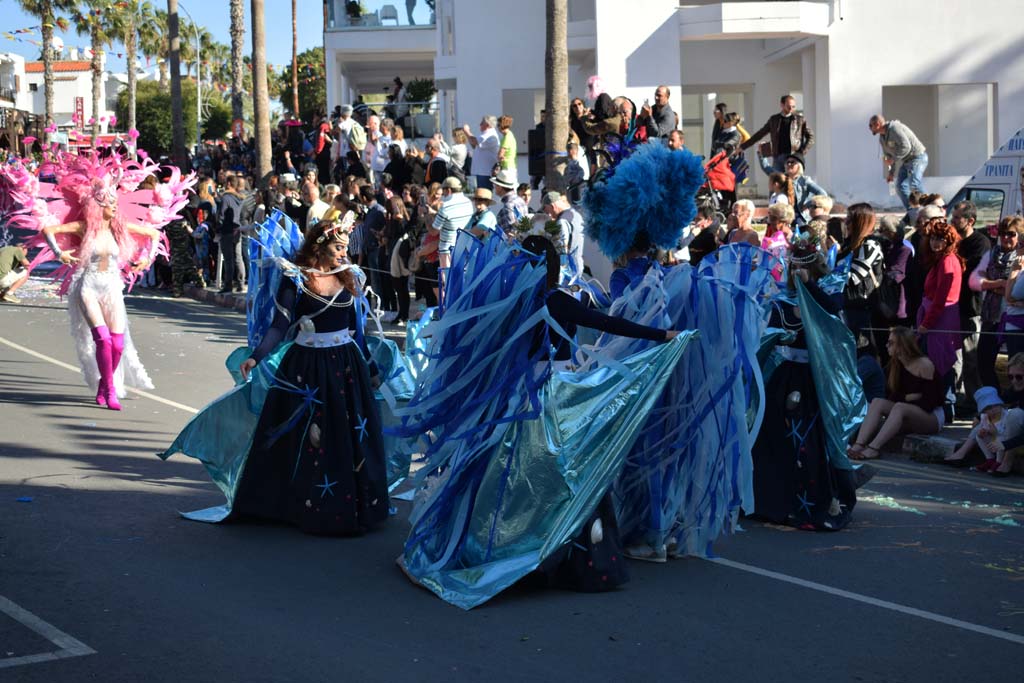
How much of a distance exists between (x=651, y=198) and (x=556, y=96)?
926 centimetres

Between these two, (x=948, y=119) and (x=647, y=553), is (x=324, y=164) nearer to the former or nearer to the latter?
(x=948, y=119)

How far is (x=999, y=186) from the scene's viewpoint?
550 inches

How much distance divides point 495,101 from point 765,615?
20.5m

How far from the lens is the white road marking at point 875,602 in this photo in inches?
237

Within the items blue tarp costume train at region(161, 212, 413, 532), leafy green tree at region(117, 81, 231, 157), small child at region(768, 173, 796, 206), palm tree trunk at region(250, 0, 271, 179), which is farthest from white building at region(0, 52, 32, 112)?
blue tarp costume train at region(161, 212, 413, 532)

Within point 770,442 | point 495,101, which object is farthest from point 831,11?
point 770,442

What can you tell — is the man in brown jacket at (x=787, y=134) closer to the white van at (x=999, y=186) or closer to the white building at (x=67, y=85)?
the white van at (x=999, y=186)

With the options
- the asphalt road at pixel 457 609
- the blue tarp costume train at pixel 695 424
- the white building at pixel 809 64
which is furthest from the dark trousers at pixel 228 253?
the blue tarp costume train at pixel 695 424

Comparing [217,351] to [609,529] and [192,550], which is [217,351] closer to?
[192,550]

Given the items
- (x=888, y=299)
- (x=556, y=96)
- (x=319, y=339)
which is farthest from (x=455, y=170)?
(x=319, y=339)

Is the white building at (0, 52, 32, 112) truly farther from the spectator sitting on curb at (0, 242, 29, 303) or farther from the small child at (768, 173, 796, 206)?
the small child at (768, 173, 796, 206)

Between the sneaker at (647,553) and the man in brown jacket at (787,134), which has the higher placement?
the man in brown jacket at (787,134)

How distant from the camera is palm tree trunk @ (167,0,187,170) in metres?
33.4

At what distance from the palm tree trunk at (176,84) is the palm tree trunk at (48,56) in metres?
19.7
